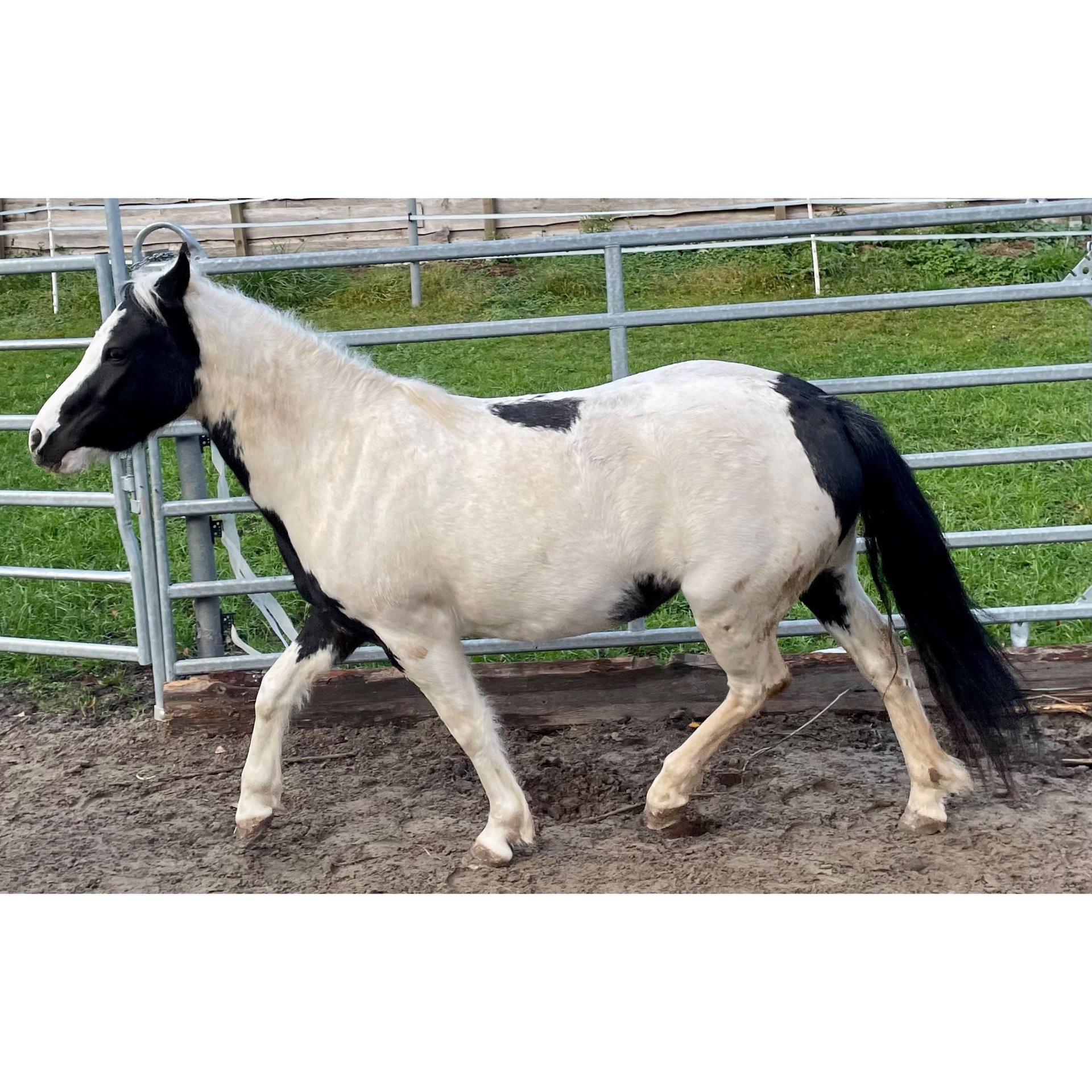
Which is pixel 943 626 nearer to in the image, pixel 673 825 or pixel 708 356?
pixel 673 825

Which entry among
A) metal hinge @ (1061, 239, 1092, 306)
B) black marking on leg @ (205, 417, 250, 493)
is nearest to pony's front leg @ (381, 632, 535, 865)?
Answer: black marking on leg @ (205, 417, 250, 493)

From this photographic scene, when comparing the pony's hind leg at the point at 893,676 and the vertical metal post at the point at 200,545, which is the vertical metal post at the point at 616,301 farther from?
the vertical metal post at the point at 200,545

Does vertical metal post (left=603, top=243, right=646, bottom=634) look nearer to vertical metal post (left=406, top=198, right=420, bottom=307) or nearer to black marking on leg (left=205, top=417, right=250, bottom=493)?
black marking on leg (left=205, top=417, right=250, bottom=493)

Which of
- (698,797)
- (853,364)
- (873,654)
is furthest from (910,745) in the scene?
(853,364)

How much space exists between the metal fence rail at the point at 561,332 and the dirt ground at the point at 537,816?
384mm

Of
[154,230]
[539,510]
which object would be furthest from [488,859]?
[154,230]

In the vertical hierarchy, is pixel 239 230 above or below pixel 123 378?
above

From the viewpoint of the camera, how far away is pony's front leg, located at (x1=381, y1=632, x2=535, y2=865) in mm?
3645

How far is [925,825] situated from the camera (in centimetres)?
375

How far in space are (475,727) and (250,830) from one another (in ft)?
3.04

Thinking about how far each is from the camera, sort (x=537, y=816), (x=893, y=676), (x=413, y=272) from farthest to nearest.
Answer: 1. (x=413, y=272)
2. (x=537, y=816)
3. (x=893, y=676)

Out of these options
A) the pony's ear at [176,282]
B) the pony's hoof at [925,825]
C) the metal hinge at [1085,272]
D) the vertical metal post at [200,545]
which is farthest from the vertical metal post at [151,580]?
the metal hinge at [1085,272]

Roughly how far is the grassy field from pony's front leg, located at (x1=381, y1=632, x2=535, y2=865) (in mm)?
1713

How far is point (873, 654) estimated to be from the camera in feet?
12.6
